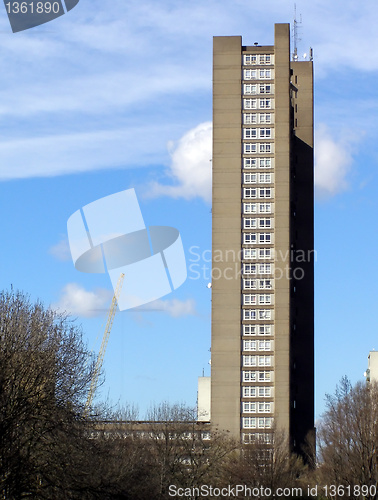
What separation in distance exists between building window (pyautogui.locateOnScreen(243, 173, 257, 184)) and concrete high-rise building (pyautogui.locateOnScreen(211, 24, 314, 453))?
8.0 inches

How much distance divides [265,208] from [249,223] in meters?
4.53

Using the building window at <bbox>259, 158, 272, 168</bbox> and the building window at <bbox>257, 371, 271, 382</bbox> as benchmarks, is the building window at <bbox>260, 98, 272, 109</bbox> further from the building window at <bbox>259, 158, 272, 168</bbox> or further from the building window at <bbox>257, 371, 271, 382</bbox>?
the building window at <bbox>257, 371, 271, 382</bbox>

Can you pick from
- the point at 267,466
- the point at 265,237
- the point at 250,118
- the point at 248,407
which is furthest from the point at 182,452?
the point at 250,118

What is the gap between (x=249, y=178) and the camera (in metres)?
191

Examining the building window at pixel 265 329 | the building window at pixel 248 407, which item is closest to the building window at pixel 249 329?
the building window at pixel 265 329

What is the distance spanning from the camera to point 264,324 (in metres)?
186

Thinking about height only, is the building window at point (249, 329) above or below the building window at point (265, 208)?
below

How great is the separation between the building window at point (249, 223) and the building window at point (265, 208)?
8.11 feet

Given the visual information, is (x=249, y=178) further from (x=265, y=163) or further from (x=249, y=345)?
(x=249, y=345)

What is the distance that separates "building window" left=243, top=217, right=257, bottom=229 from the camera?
189375 mm

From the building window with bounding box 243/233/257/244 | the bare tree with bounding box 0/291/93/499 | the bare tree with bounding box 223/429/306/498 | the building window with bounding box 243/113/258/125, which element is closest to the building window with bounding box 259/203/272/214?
the building window with bounding box 243/233/257/244

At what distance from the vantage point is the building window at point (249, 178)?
7500 inches

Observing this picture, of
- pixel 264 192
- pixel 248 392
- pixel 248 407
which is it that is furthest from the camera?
pixel 264 192

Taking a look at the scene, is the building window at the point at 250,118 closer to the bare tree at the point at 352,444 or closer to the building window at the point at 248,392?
the building window at the point at 248,392
